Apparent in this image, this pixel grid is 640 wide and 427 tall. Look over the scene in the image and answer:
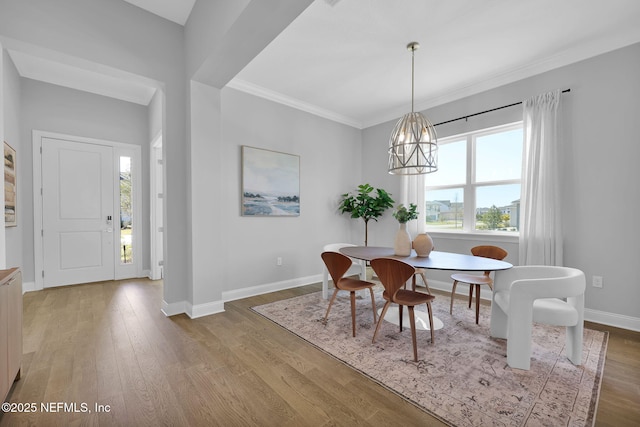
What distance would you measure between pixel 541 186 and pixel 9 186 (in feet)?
20.2

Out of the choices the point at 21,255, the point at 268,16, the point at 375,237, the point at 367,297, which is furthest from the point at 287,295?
the point at 21,255

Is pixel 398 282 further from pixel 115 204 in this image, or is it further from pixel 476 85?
pixel 115 204

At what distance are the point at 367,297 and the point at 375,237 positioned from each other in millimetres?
1614

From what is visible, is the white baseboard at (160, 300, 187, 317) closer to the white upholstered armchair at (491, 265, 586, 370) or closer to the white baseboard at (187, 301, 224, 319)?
the white baseboard at (187, 301, 224, 319)

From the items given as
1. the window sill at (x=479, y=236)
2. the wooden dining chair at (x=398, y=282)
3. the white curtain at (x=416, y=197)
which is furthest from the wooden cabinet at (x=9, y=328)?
the window sill at (x=479, y=236)

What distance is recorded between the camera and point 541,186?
9.99 feet

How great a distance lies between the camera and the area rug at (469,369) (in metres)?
1.54

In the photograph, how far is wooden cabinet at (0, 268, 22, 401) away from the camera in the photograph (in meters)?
1.43

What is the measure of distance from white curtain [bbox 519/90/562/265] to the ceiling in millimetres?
524

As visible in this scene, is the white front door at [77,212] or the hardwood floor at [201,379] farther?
the white front door at [77,212]

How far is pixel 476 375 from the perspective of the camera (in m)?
1.88

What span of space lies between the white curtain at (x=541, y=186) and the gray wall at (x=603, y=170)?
121 millimetres

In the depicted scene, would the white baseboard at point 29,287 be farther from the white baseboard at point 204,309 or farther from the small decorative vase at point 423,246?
the small decorative vase at point 423,246

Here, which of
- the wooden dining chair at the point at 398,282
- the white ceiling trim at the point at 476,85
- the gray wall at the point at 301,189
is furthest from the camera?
the gray wall at the point at 301,189
